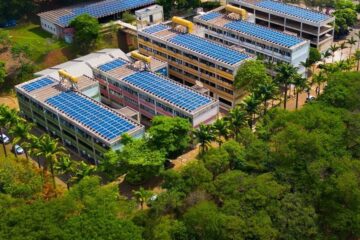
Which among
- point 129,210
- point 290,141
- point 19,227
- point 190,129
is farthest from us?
point 190,129

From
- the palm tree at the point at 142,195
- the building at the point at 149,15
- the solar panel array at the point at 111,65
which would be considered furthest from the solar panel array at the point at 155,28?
the palm tree at the point at 142,195

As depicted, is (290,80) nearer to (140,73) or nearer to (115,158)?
(140,73)

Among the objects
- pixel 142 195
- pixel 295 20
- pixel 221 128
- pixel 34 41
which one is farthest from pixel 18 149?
pixel 295 20

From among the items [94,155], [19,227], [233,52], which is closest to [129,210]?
[19,227]

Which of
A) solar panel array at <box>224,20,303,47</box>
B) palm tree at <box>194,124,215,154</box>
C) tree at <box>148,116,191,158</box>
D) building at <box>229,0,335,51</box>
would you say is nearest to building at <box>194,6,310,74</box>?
solar panel array at <box>224,20,303,47</box>

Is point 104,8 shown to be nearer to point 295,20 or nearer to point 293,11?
point 293,11
